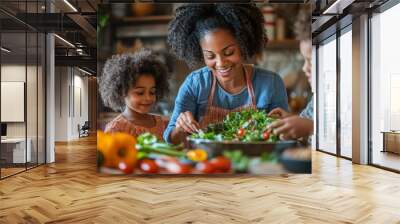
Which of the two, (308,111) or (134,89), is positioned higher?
(134,89)

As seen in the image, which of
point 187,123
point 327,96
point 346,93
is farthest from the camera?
point 327,96

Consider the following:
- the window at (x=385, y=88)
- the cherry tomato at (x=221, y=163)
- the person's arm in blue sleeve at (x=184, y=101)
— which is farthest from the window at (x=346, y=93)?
the person's arm in blue sleeve at (x=184, y=101)

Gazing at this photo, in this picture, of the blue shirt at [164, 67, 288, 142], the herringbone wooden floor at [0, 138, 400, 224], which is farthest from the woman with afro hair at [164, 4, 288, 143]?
the herringbone wooden floor at [0, 138, 400, 224]

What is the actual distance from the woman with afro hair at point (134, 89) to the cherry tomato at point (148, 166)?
1.04 ft

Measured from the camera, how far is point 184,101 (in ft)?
14.9

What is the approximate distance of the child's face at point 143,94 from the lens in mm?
4543

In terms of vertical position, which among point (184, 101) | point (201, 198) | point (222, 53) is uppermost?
point (222, 53)

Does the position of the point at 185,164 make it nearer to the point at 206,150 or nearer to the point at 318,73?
the point at 206,150

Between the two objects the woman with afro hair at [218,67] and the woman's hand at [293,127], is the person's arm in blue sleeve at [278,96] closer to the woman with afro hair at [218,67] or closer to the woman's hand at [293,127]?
the woman with afro hair at [218,67]

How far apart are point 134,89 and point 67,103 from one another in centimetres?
1163

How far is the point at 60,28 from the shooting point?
8.09 m

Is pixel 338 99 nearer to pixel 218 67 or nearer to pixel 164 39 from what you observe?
pixel 218 67

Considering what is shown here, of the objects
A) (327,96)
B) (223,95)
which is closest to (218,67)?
(223,95)

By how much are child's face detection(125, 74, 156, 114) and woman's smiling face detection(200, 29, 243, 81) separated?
2.15ft
